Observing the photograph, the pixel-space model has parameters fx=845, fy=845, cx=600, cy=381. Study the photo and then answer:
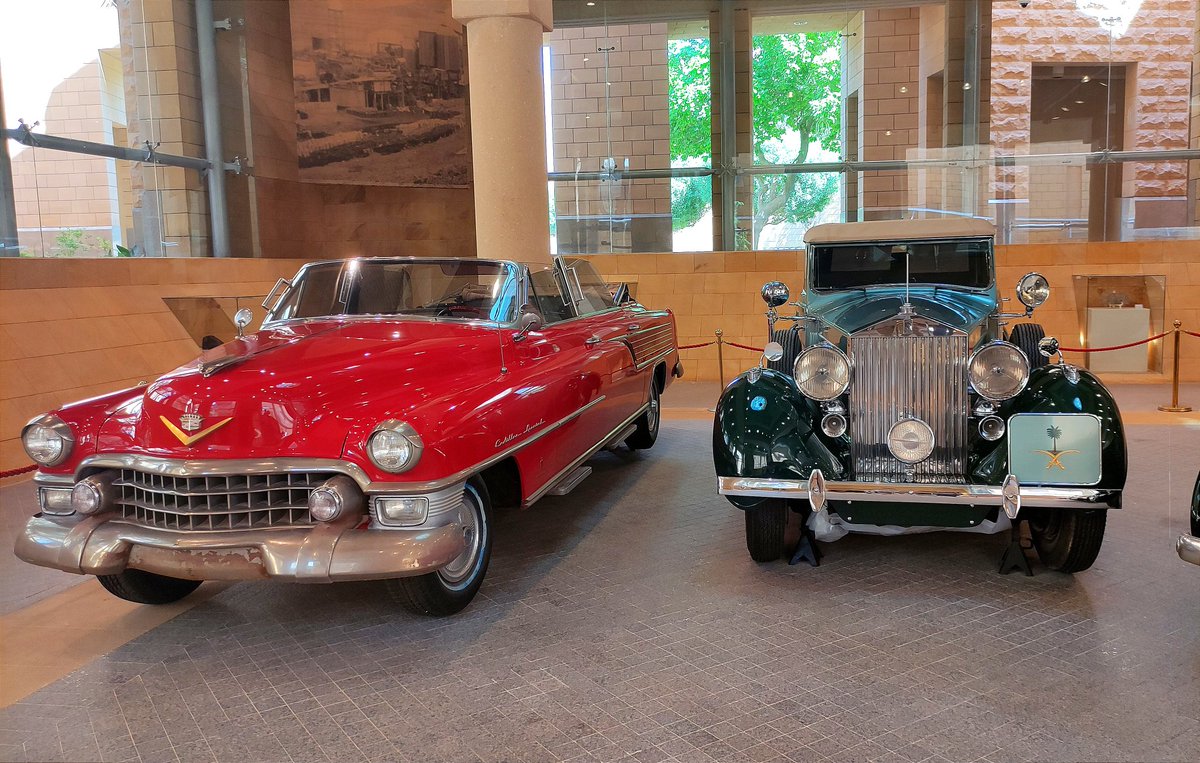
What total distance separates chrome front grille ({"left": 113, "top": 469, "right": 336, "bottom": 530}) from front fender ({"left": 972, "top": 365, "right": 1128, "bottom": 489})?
2966 millimetres

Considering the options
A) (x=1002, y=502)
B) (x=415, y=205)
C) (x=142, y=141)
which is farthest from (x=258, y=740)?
(x=415, y=205)

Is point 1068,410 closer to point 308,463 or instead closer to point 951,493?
point 951,493

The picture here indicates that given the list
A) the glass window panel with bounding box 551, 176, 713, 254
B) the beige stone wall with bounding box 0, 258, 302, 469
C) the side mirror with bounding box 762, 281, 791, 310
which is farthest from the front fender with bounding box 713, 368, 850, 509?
the glass window panel with bounding box 551, 176, 713, 254

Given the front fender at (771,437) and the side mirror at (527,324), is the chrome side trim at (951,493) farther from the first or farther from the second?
the side mirror at (527,324)

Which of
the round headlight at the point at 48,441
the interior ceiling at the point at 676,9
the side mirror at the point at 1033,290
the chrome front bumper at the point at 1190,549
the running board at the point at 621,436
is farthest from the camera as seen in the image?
the interior ceiling at the point at 676,9

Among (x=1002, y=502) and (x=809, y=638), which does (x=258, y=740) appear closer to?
(x=809, y=638)

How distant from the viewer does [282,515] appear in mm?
3445

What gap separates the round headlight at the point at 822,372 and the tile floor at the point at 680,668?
0.93m

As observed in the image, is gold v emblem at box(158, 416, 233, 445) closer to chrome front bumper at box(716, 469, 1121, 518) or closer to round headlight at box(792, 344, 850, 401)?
chrome front bumper at box(716, 469, 1121, 518)

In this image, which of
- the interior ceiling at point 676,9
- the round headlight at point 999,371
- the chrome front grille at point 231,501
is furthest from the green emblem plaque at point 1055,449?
the interior ceiling at point 676,9

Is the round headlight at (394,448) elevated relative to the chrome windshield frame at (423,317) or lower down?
lower down

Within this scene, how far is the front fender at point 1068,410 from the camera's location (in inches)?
148

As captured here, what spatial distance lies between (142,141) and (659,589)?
9.81 metres

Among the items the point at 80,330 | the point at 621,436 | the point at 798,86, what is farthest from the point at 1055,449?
the point at 798,86
